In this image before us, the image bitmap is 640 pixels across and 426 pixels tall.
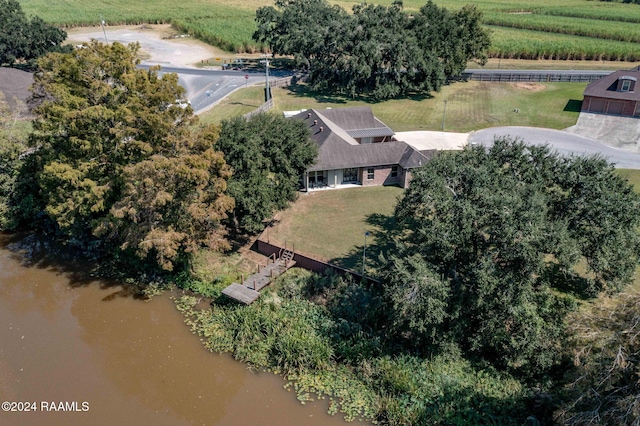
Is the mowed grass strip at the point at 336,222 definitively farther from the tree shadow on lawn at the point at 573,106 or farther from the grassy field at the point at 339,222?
the tree shadow on lawn at the point at 573,106

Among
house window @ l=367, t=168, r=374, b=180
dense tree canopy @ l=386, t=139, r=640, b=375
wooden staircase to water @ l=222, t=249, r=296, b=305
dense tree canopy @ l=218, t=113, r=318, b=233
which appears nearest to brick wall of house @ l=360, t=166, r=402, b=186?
house window @ l=367, t=168, r=374, b=180

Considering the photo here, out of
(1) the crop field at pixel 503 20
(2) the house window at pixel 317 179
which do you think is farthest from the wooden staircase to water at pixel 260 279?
(1) the crop field at pixel 503 20

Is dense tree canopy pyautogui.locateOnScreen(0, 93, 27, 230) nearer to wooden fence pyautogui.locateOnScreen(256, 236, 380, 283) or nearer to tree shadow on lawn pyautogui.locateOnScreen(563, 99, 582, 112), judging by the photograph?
wooden fence pyautogui.locateOnScreen(256, 236, 380, 283)

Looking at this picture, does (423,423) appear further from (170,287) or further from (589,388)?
(170,287)

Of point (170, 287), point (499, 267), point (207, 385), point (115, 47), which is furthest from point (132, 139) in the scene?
point (499, 267)

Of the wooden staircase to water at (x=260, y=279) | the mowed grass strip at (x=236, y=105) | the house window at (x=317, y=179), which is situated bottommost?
the wooden staircase to water at (x=260, y=279)
